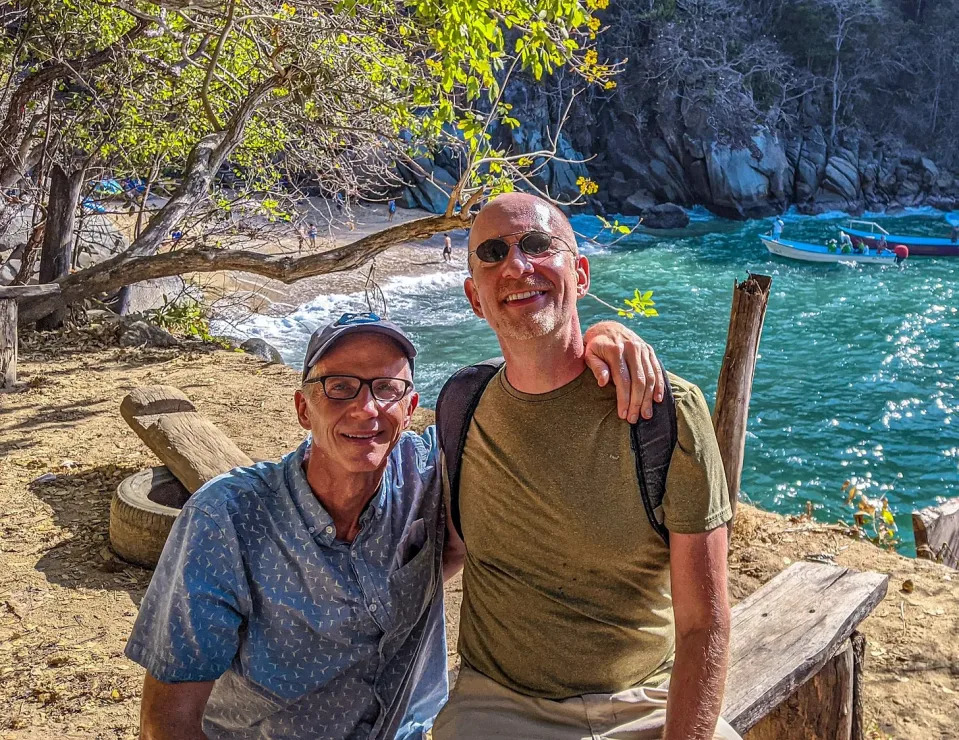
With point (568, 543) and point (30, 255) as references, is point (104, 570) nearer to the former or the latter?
point (568, 543)

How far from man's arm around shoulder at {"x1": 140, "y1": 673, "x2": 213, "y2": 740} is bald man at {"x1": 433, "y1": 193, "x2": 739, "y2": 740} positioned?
2.29ft

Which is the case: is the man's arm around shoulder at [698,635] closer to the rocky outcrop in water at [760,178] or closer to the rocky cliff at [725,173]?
the rocky cliff at [725,173]

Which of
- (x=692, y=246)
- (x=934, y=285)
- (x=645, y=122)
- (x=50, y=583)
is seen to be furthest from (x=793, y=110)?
(x=50, y=583)

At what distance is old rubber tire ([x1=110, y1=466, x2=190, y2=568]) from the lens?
4.58 meters

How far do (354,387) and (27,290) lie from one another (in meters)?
7.94

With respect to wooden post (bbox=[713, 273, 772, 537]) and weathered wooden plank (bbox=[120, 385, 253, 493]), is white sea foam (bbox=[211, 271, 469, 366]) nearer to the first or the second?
weathered wooden plank (bbox=[120, 385, 253, 493])

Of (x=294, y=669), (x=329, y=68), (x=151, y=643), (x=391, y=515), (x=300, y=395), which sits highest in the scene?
(x=329, y=68)

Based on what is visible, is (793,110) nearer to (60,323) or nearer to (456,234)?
(456,234)

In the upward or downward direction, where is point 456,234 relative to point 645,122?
downward

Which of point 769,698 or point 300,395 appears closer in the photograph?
point 300,395

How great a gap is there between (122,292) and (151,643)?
33.9 ft

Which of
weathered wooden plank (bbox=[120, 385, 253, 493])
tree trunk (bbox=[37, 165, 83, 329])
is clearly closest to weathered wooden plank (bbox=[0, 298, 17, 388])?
weathered wooden plank (bbox=[120, 385, 253, 493])

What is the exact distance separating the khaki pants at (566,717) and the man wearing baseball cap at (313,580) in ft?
0.65

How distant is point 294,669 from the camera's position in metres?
2.00
